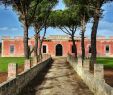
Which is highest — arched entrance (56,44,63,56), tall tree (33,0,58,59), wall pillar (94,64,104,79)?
tall tree (33,0,58,59)

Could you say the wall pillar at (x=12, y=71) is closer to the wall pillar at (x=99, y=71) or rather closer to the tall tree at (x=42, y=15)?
the wall pillar at (x=99, y=71)

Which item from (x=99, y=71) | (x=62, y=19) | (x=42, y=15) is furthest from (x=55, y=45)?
(x=99, y=71)

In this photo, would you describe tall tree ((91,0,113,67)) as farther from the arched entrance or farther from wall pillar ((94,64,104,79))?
the arched entrance

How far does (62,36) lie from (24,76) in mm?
77897

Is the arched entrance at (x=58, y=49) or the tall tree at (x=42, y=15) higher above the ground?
the tall tree at (x=42, y=15)

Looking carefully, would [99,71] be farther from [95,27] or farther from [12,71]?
[95,27]

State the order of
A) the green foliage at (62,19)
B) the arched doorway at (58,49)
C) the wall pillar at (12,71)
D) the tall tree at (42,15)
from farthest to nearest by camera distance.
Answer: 1. the arched doorway at (58,49)
2. the green foliage at (62,19)
3. the tall tree at (42,15)
4. the wall pillar at (12,71)

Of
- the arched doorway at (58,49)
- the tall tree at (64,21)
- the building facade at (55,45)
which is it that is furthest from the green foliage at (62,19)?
the arched doorway at (58,49)

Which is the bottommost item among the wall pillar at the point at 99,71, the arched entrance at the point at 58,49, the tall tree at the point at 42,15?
the wall pillar at the point at 99,71

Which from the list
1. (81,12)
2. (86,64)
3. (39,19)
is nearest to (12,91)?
(86,64)

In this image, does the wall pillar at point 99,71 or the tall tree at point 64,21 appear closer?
Answer: the wall pillar at point 99,71

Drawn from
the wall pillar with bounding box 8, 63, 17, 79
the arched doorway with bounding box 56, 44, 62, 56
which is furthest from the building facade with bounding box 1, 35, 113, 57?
the wall pillar with bounding box 8, 63, 17, 79

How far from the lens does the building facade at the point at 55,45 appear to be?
98.2m

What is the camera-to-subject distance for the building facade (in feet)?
A: 322
